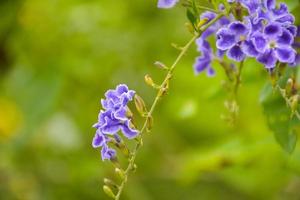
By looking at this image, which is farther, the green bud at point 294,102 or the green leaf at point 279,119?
the green leaf at point 279,119

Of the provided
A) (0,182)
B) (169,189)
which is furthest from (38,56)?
(169,189)

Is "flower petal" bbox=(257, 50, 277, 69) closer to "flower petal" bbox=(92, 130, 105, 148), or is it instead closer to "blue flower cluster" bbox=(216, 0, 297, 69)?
"blue flower cluster" bbox=(216, 0, 297, 69)

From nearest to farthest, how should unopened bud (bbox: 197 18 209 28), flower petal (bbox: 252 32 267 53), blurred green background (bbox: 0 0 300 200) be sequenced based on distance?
flower petal (bbox: 252 32 267 53), unopened bud (bbox: 197 18 209 28), blurred green background (bbox: 0 0 300 200)

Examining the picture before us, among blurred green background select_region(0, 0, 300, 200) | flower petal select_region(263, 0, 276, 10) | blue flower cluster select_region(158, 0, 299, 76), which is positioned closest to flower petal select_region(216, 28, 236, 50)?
blue flower cluster select_region(158, 0, 299, 76)

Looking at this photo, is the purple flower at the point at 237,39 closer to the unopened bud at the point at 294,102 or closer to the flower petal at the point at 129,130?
the unopened bud at the point at 294,102

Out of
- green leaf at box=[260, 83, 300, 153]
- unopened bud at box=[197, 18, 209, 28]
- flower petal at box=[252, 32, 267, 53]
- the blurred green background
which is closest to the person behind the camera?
flower petal at box=[252, 32, 267, 53]

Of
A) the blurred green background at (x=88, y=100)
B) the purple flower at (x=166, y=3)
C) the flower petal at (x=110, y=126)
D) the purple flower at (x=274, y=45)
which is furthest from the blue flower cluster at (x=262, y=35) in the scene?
the blurred green background at (x=88, y=100)

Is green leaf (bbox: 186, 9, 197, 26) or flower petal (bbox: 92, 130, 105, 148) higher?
green leaf (bbox: 186, 9, 197, 26)

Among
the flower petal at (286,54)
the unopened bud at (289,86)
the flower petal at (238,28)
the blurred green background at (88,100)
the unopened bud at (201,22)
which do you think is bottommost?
the flower petal at (286,54)
